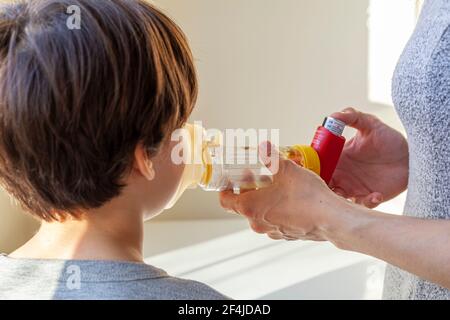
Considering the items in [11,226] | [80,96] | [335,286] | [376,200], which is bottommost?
[335,286]

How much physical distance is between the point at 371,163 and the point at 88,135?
47cm

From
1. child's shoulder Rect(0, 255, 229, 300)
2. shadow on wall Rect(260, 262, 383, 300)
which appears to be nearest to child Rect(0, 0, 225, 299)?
child's shoulder Rect(0, 255, 229, 300)

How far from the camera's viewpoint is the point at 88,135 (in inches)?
21.2

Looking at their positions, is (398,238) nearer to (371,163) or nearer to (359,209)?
(359,209)

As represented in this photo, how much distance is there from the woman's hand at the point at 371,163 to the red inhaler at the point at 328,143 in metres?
0.07

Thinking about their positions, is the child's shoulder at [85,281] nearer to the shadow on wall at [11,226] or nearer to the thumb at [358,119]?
the thumb at [358,119]

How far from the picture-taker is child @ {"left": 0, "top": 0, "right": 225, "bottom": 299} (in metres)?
0.51

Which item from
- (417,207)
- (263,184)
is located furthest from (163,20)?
(417,207)

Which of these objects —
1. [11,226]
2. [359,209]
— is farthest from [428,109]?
[11,226]

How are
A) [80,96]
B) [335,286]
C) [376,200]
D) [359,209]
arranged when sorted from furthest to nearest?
1. [335,286]
2. [376,200]
3. [359,209]
4. [80,96]

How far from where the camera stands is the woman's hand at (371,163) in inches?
31.9

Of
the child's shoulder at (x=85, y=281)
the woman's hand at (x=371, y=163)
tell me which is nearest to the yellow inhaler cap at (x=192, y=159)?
the child's shoulder at (x=85, y=281)

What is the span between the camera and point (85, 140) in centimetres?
54
